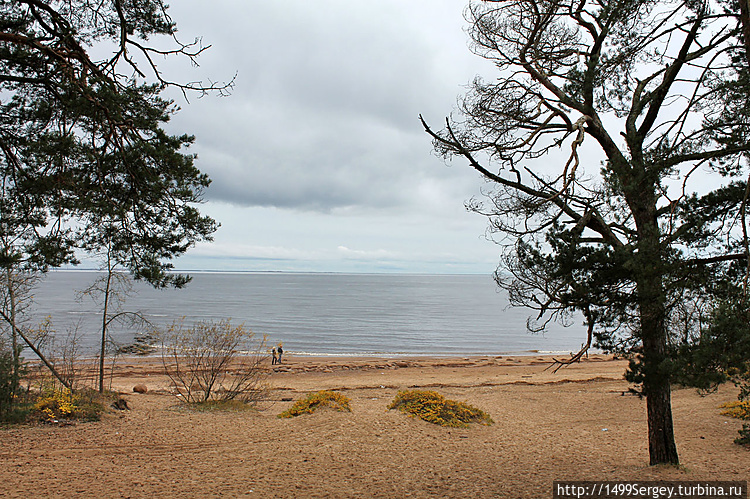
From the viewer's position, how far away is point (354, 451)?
7910mm

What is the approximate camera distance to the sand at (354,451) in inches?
240

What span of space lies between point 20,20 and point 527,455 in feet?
32.5

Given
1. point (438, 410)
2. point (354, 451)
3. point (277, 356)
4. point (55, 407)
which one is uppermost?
point (55, 407)

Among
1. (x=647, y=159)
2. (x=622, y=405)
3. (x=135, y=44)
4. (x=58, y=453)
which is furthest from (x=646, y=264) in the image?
(x=622, y=405)

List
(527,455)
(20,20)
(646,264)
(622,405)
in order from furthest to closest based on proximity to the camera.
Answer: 1. (622,405)
2. (527,455)
3. (20,20)
4. (646,264)

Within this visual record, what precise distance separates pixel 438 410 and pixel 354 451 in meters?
2.90

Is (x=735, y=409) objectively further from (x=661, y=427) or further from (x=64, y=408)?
(x=64, y=408)

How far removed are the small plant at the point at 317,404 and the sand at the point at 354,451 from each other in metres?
0.28

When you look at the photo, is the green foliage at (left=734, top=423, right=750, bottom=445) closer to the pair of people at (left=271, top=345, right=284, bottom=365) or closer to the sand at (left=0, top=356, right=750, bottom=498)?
the sand at (left=0, top=356, right=750, bottom=498)

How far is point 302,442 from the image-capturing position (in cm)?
830

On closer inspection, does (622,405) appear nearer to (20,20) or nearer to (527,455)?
(527,455)

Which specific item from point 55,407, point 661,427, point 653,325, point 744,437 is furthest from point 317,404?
point 744,437

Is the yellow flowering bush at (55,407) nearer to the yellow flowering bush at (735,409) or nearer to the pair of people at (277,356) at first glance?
the yellow flowering bush at (735,409)

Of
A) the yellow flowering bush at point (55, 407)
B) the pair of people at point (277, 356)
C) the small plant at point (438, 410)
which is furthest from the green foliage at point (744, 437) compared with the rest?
the pair of people at point (277, 356)
